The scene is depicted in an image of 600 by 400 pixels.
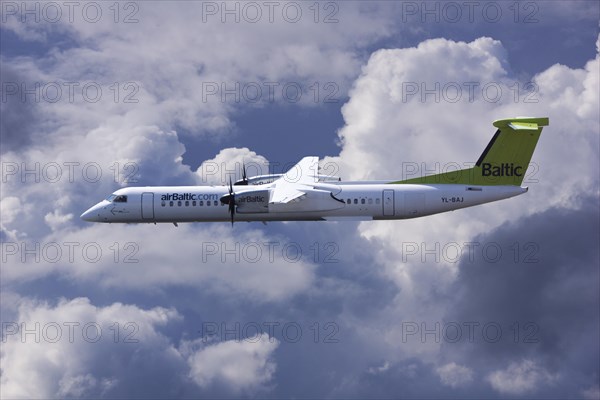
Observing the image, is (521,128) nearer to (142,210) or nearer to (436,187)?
(436,187)

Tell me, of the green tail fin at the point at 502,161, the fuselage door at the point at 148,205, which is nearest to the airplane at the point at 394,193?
the green tail fin at the point at 502,161

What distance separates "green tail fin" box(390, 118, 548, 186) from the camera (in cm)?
6359

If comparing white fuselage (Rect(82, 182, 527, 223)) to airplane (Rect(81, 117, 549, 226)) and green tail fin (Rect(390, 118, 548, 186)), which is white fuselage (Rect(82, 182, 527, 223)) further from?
green tail fin (Rect(390, 118, 548, 186))

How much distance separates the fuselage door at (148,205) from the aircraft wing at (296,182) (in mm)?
10489

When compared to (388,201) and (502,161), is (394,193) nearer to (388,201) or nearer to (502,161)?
(388,201)

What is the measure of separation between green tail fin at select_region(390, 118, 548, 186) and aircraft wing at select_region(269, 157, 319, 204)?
9856 millimetres

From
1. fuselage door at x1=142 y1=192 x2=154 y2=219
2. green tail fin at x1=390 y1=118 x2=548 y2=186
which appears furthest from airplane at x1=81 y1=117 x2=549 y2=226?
fuselage door at x1=142 y1=192 x2=154 y2=219

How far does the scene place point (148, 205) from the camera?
66.5 meters

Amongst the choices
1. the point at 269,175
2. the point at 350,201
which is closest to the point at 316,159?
the point at 269,175

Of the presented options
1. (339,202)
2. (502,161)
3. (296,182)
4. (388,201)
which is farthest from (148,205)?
(502,161)

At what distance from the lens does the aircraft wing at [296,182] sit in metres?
61.9

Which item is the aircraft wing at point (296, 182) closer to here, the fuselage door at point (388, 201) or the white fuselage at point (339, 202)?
the white fuselage at point (339, 202)

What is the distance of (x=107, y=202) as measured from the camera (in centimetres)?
6794

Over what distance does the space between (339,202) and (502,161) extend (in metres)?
13.7
